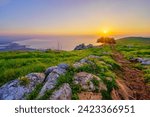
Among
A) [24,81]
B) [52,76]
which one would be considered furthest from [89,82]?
[24,81]

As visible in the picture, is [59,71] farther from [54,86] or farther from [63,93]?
[63,93]

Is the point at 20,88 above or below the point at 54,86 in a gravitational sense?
below

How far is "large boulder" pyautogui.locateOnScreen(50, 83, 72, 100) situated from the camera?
14.1 metres

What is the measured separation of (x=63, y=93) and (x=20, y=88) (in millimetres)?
2914

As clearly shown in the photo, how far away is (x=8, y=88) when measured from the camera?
16.1 m

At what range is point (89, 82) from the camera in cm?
1612

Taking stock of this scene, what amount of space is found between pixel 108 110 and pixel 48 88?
428 centimetres

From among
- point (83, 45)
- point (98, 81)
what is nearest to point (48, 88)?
point (98, 81)

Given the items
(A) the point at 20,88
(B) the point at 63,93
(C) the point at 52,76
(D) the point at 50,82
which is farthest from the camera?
(C) the point at 52,76

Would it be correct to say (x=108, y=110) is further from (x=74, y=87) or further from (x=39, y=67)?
(x=39, y=67)

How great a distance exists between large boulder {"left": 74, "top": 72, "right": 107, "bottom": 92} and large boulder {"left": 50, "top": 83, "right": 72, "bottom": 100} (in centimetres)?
110

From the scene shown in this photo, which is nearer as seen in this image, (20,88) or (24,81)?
(20,88)

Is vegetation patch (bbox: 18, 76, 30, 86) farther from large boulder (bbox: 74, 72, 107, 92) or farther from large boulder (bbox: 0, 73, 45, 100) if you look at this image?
large boulder (bbox: 74, 72, 107, 92)

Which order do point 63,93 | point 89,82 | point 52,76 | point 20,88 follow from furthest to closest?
point 52,76 → point 89,82 → point 20,88 → point 63,93
